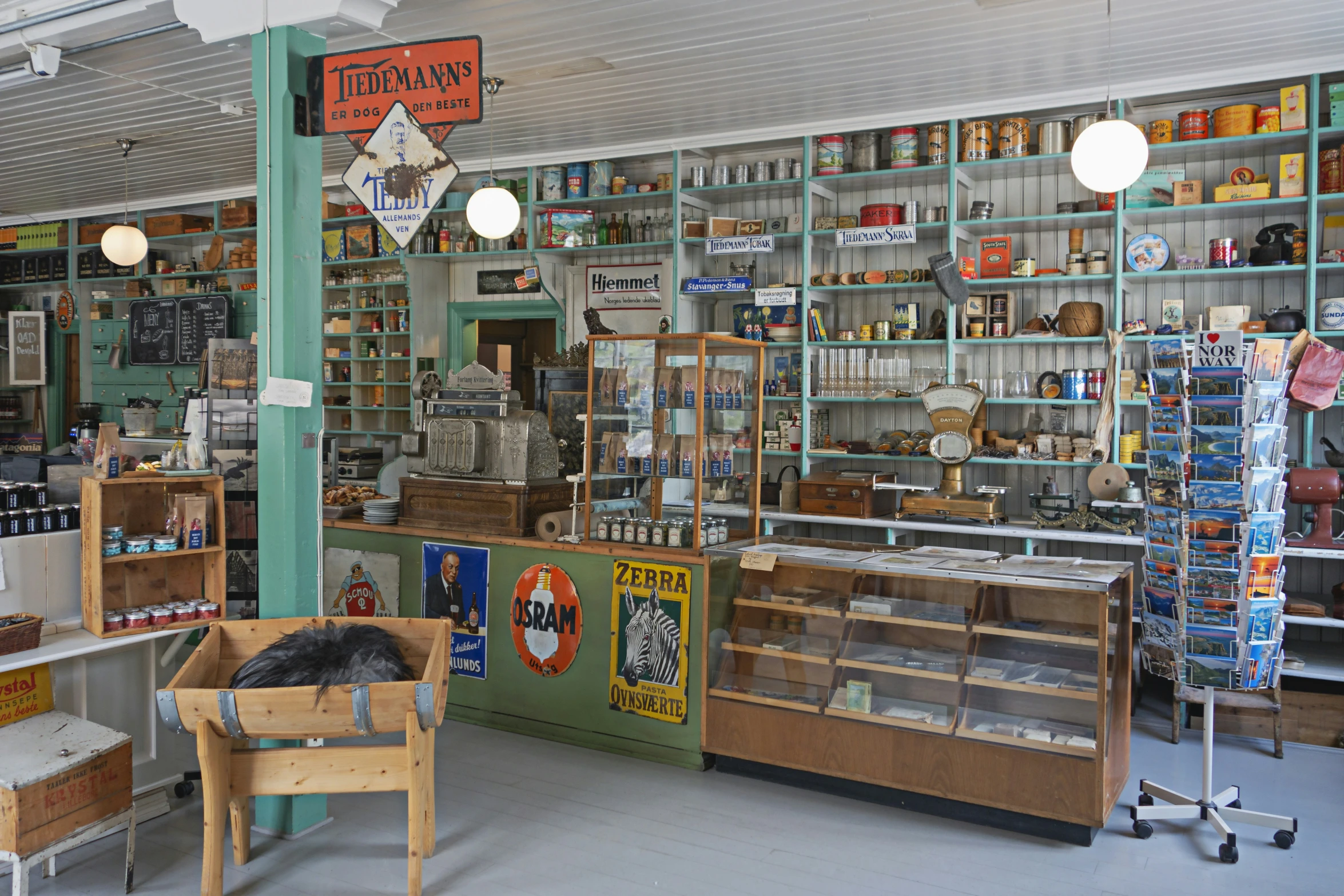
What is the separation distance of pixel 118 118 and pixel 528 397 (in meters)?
3.59

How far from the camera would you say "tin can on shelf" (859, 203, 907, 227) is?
6.34 m

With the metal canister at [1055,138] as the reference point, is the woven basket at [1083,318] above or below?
below

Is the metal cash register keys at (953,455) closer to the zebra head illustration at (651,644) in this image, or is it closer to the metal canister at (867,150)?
the metal canister at (867,150)

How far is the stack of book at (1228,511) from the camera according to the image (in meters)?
3.70

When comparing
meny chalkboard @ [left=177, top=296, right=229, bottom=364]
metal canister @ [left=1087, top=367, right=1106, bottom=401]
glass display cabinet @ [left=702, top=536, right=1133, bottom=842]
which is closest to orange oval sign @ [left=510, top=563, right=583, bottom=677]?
glass display cabinet @ [left=702, top=536, right=1133, bottom=842]

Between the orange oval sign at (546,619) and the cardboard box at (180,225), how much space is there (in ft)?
20.4

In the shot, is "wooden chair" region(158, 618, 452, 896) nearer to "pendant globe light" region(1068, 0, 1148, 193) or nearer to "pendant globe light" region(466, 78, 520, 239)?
"pendant globe light" region(466, 78, 520, 239)

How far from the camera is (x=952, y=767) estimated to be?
3816 mm

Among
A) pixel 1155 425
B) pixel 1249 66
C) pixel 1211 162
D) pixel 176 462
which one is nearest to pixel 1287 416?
pixel 1211 162

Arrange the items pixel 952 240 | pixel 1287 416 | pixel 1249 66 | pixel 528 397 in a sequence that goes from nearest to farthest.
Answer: pixel 1249 66
pixel 1287 416
pixel 952 240
pixel 528 397

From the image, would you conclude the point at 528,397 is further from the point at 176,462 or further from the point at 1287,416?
the point at 1287,416

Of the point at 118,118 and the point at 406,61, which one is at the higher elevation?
the point at 118,118

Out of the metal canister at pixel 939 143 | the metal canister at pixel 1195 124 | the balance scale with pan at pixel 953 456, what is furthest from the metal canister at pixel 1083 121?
the balance scale with pan at pixel 953 456

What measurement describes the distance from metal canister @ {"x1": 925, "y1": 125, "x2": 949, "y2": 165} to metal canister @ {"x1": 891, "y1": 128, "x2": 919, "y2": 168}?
98 mm
